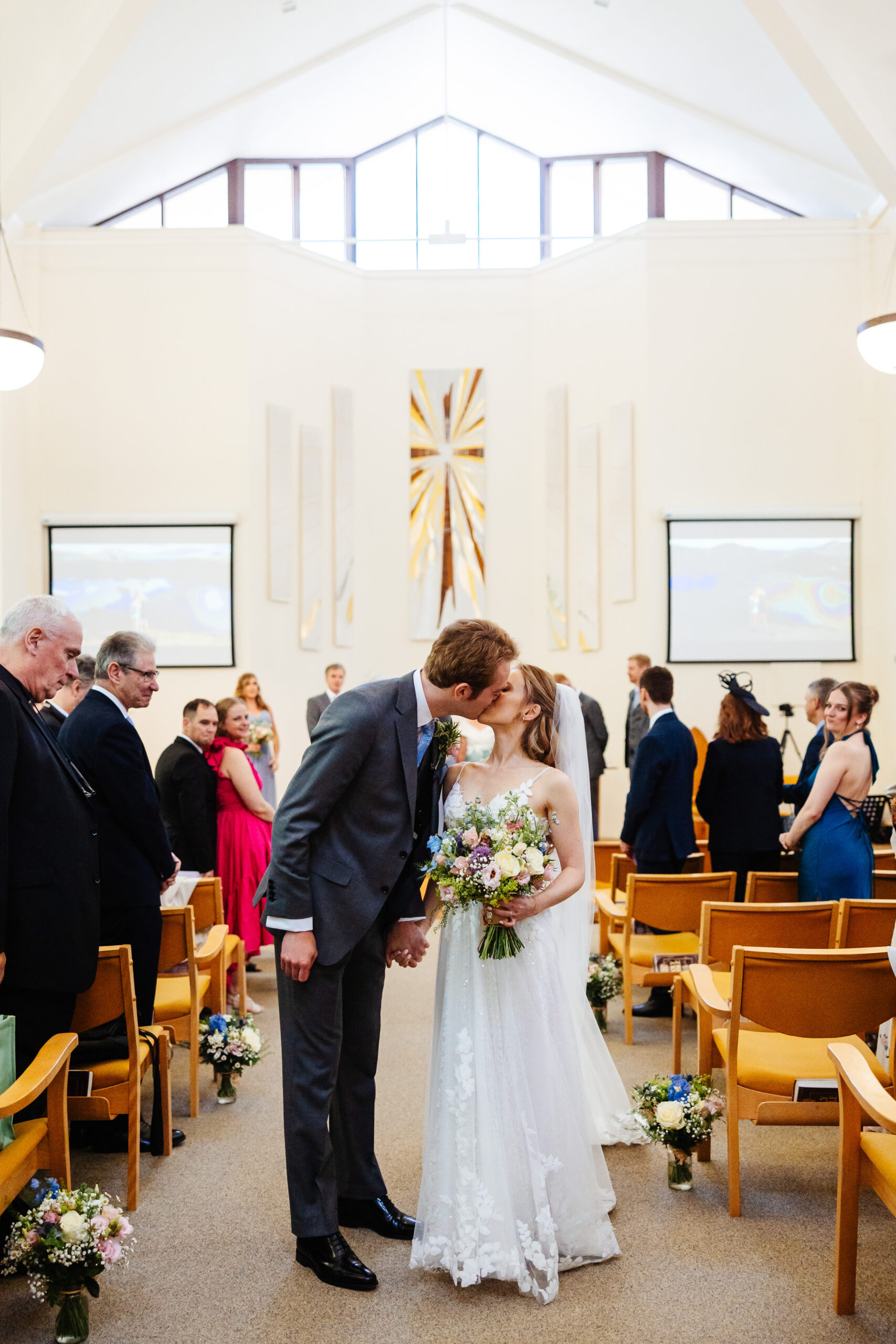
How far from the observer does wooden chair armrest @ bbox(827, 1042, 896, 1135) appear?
8.24 ft

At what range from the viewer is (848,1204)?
2791mm

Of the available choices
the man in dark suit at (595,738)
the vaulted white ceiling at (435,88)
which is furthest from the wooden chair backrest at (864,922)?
the vaulted white ceiling at (435,88)

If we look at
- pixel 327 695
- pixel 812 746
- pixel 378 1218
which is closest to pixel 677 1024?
pixel 378 1218

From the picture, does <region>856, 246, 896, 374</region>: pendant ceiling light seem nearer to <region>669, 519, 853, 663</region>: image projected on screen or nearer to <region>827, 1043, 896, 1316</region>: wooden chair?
<region>669, 519, 853, 663</region>: image projected on screen

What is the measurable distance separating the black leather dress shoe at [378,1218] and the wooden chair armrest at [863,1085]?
4.34 ft

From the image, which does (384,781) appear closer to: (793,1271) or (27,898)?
(27,898)

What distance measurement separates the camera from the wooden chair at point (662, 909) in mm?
→ 5008

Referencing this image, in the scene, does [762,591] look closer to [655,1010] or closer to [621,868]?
[621,868]

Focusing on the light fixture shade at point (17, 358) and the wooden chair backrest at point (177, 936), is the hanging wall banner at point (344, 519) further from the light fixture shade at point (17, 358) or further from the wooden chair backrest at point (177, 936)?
the wooden chair backrest at point (177, 936)

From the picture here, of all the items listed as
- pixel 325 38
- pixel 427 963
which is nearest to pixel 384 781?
pixel 427 963

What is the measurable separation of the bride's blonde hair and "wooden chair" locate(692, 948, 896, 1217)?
802 millimetres

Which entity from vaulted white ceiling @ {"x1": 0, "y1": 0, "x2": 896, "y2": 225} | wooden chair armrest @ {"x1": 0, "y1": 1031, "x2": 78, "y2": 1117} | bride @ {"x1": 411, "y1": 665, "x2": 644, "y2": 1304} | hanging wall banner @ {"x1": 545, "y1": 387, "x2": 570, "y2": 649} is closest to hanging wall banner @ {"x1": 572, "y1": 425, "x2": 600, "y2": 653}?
hanging wall banner @ {"x1": 545, "y1": 387, "x2": 570, "y2": 649}

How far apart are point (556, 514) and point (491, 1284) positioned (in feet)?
32.3

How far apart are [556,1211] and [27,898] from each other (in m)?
1.66
